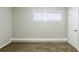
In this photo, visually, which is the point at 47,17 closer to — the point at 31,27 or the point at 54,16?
the point at 54,16

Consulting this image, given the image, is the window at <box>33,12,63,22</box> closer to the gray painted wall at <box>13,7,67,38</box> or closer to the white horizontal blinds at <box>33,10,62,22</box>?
the white horizontal blinds at <box>33,10,62,22</box>

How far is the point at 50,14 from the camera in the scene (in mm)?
6012

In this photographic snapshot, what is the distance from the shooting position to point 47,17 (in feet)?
19.6

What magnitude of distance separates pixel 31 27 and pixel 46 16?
37.7 inches

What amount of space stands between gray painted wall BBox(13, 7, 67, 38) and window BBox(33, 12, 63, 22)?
0.52ft

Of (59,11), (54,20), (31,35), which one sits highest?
(59,11)

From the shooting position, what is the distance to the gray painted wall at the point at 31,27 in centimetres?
591

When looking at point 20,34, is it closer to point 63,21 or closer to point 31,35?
point 31,35

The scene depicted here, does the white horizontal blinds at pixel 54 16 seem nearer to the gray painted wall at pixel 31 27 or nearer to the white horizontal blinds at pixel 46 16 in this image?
the white horizontal blinds at pixel 46 16

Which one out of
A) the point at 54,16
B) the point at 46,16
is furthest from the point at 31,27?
the point at 54,16

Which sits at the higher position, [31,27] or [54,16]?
[54,16]

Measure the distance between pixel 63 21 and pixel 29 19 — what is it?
5.61ft

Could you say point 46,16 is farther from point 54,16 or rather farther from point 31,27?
point 31,27
